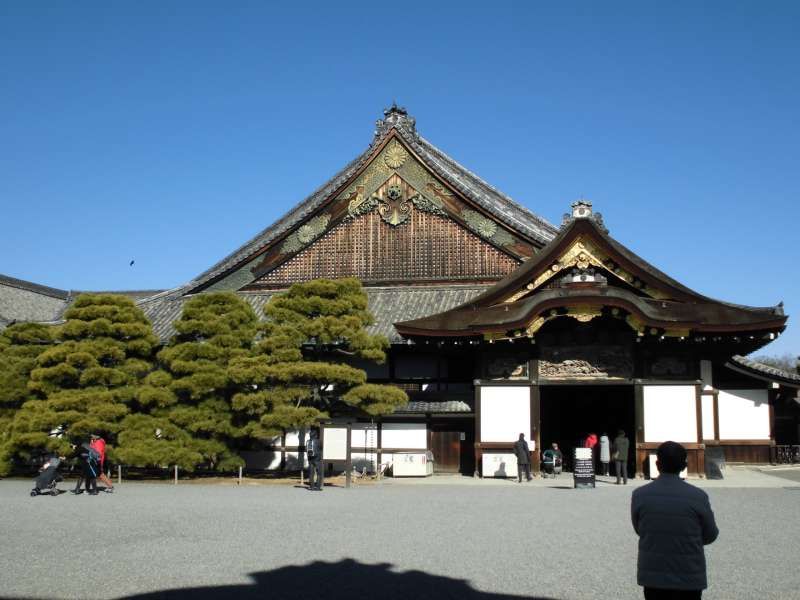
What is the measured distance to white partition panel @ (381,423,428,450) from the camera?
26.1m

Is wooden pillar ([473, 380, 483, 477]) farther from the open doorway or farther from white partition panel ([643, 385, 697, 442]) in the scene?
the open doorway

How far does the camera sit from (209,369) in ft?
75.5

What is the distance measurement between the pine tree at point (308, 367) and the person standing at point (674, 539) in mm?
16628

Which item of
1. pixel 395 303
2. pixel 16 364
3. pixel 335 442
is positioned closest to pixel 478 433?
pixel 335 442

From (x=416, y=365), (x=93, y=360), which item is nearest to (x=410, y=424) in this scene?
(x=416, y=365)

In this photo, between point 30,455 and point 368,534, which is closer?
point 368,534

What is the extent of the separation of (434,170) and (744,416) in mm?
13294

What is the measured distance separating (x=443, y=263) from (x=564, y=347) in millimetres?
7036

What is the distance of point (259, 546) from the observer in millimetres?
11352

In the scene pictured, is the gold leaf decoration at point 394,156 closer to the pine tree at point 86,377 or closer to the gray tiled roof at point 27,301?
the pine tree at point 86,377

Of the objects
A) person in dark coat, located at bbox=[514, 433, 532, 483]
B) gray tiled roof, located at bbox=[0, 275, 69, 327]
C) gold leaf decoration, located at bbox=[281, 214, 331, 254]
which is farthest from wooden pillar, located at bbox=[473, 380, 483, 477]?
gray tiled roof, located at bbox=[0, 275, 69, 327]

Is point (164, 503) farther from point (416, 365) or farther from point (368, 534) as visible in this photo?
point (416, 365)

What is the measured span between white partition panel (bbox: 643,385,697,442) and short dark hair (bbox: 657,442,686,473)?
60.0 feet

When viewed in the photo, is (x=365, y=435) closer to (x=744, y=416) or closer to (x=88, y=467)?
(x=88, y=467)
